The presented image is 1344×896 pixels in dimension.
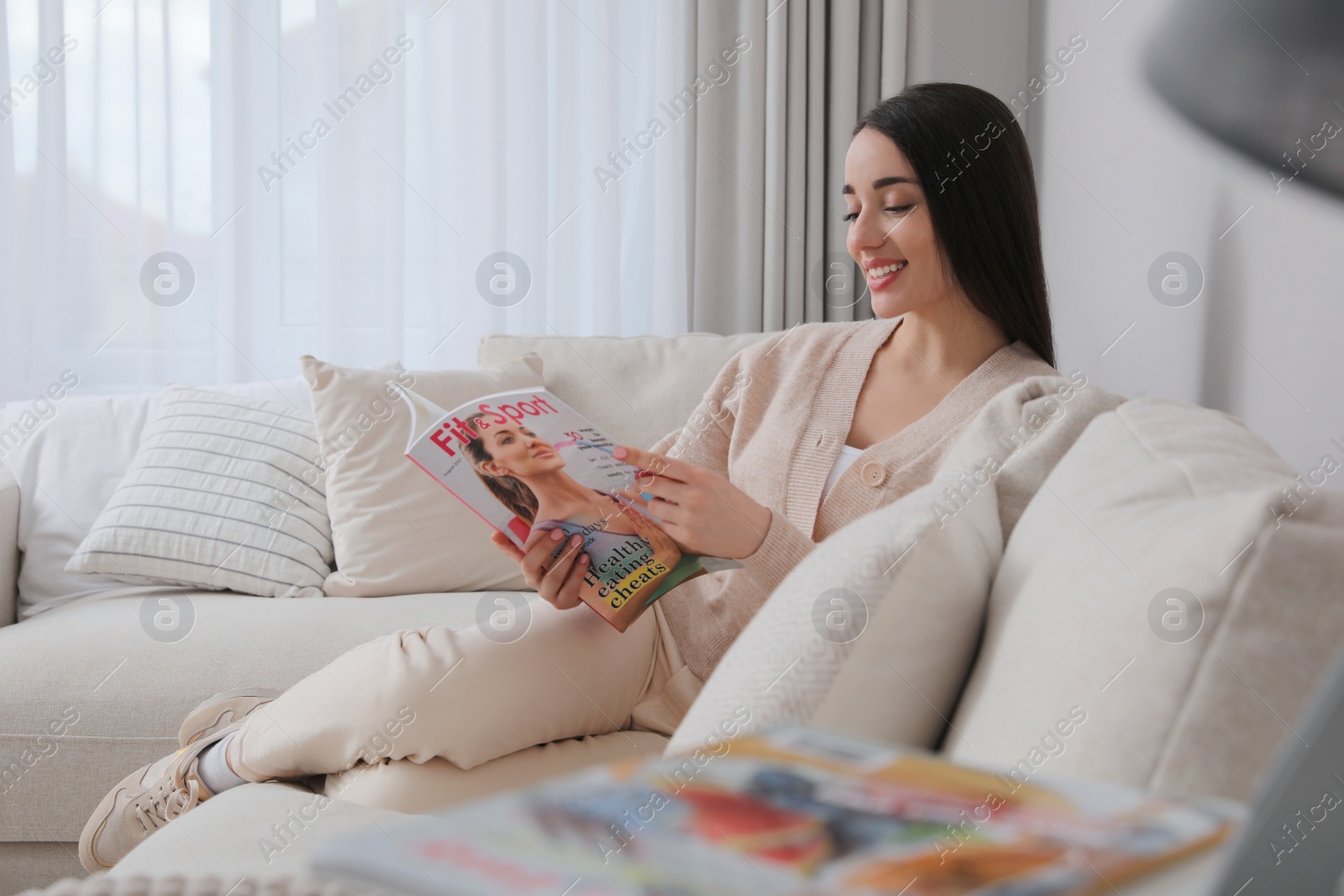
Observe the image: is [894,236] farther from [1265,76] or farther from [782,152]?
[782,152]

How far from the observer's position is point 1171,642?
0.49 m

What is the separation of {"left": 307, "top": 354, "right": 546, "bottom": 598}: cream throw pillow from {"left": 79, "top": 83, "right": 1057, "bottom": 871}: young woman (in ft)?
1.72

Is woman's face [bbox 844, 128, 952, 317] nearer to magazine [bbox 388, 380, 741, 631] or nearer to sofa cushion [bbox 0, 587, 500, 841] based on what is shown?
magazine [bbox 388, 380, 741, 631]

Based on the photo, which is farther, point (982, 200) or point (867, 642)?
point (982, 200)

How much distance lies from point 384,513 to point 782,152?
1457 mm

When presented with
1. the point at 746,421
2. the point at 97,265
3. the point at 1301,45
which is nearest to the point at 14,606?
the point at 97,265

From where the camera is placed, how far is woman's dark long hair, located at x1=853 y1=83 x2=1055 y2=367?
1.36m

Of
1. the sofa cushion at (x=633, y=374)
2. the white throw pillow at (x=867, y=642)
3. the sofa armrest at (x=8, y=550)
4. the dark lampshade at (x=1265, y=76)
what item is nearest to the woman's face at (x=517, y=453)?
the white throw pillow at (x=867, y=642)

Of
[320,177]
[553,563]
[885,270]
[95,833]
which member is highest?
[320,177]

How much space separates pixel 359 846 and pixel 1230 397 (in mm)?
1238

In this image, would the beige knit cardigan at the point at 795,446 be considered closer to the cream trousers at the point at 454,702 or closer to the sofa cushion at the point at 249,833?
the cream trousers at the point at 454,702

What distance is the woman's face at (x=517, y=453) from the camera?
1079 mm

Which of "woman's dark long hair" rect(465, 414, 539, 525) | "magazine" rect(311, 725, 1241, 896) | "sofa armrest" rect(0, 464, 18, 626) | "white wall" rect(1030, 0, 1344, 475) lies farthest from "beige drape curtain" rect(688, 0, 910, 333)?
"magazine" rect(311, 725, 1241, 896)

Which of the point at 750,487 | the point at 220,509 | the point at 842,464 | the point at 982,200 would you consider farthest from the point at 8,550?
the point at 982,200
